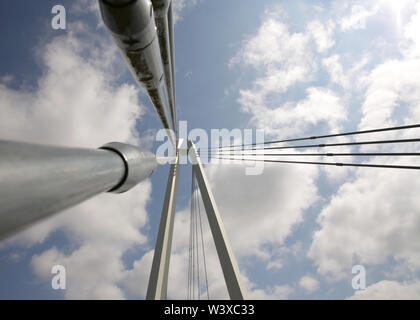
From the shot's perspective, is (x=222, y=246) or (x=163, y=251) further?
(x=163, y=251)

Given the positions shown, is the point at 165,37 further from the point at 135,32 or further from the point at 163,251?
the point at 163,251

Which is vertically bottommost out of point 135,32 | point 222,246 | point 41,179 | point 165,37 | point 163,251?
point 163,251

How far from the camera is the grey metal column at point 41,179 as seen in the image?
63cm

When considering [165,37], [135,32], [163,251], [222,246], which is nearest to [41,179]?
[135,32]

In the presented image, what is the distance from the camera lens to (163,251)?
6746 mm

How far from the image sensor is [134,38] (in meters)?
2.24

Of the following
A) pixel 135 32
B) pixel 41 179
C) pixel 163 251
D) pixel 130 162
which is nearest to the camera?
pixel 41 179

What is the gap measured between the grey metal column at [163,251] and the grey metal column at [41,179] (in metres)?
5.82

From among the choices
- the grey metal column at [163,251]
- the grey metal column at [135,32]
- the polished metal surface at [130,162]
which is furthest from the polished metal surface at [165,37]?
the grey metal column at [163,251]

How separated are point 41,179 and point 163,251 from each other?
676 centimetres

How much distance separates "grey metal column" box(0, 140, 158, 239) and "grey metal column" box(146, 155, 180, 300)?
5816mm

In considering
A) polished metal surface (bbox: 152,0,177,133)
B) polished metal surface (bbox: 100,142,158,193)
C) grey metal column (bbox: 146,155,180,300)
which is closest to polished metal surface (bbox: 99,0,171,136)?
polished metal surface (bbox: 152,0,177,133)
